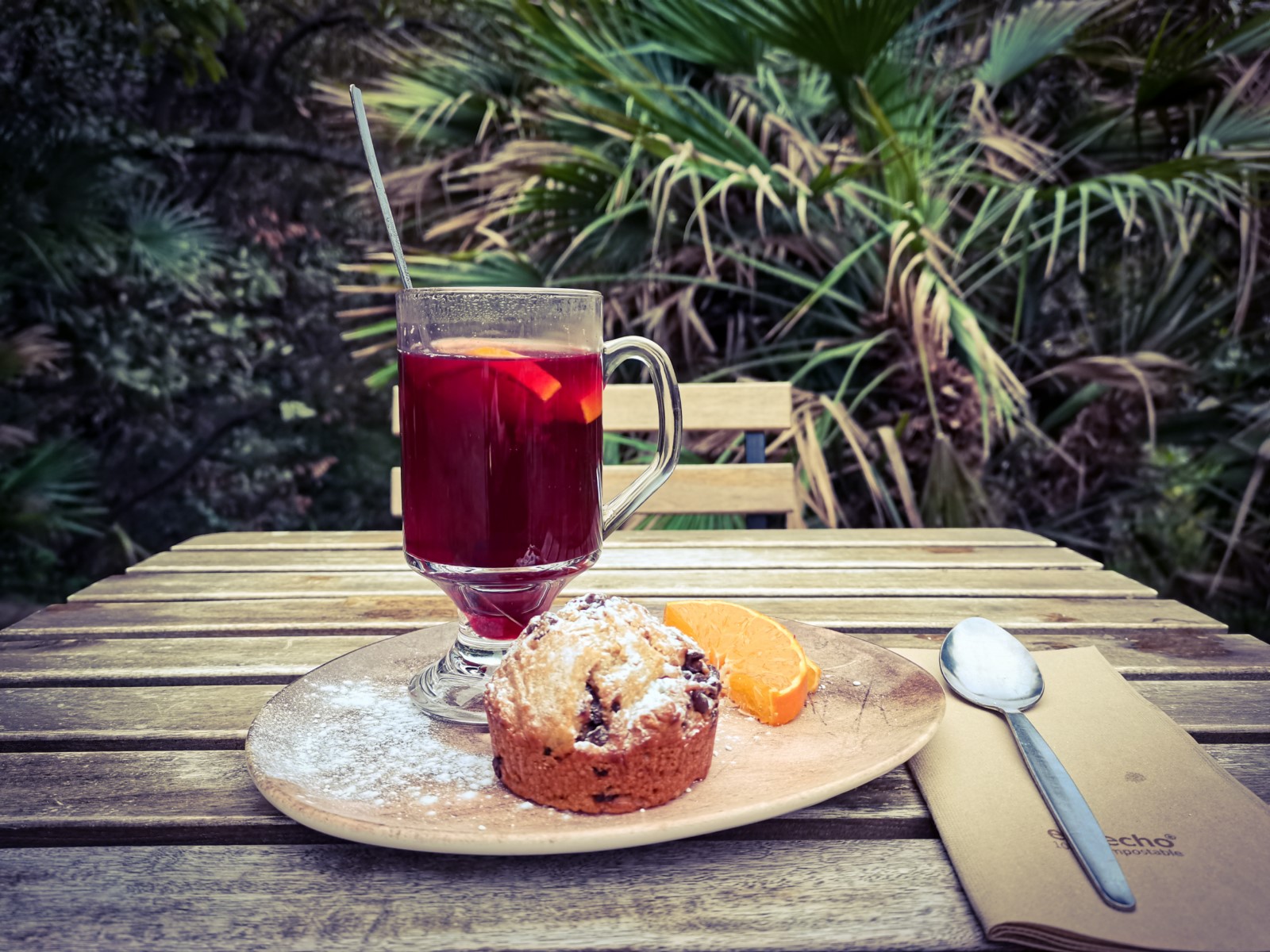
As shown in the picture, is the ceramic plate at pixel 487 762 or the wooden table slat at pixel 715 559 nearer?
the ceramic plate at pixel 487 762

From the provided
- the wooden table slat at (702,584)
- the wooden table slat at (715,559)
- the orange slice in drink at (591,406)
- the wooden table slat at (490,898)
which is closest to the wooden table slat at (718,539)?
the wooden table slat at (715,559)

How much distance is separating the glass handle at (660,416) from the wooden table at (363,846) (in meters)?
0.20

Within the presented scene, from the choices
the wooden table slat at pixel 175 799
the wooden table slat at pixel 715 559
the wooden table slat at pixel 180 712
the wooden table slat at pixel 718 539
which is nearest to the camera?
the wooden table slat at pixel 175 799

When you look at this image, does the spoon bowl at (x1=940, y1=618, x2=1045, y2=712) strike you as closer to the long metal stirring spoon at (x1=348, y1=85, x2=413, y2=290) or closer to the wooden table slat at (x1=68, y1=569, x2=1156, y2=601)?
the wooden table slat at (x1=68, y1=569, x2=1156, y2=601)

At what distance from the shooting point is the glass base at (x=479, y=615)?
78cm

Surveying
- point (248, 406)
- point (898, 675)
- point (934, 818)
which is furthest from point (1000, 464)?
point (248, 406)

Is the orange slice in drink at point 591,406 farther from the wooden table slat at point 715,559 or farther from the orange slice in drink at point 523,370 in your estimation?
the wooden table slat at point 715,559

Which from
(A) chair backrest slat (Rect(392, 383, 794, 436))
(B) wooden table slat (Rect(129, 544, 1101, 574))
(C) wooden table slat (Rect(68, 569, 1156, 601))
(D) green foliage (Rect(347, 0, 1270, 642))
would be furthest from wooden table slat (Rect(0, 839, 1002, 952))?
(D) green foliage (Rect(347, 0, 1270, 642))

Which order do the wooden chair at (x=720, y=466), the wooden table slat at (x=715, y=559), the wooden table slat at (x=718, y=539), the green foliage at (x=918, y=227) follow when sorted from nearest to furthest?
the wooden table slat at (x=715, y=559)
the wooden table slat at (x=718, y=539)
the wooden chair at (x=720, y=466)
the green foliage at (x=918, y=227)

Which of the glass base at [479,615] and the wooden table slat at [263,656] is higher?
the glass base at [479,615]

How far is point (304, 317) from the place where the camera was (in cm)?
507

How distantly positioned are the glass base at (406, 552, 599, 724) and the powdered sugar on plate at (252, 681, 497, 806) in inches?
1.3

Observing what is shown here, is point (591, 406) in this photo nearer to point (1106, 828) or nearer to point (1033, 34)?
point (1106, 828)

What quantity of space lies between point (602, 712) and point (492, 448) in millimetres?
256
